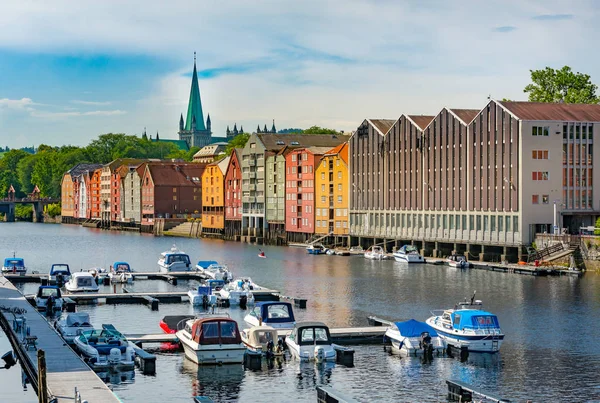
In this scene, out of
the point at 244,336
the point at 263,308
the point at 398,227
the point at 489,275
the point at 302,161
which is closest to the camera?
the point at 244,336

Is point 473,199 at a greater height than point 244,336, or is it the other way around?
point 473,199

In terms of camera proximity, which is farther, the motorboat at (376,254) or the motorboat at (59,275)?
the motorboat at (376,254)

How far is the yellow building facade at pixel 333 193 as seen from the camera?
15200 centimetres

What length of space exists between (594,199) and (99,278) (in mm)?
55809

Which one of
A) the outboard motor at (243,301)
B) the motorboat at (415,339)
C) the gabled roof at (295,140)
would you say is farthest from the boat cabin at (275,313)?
the gabled roof at (295,140)

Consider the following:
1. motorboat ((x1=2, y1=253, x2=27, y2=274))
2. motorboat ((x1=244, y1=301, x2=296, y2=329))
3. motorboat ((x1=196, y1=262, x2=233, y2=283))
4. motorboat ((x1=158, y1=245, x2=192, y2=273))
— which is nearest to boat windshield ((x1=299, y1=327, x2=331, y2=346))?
motorboat ((x1=244, y1=301, x2=296, y2=329))

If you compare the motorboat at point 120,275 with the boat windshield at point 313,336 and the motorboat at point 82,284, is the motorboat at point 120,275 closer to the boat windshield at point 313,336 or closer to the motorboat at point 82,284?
the motorboat at point 82,284

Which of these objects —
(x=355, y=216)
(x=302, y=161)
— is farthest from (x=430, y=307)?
(x=302, y=161)

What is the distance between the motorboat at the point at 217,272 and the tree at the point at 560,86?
Answer: 7914cm

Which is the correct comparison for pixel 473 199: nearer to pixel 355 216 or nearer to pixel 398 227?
pixel 398 227

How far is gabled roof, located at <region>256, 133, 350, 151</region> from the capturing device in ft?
599

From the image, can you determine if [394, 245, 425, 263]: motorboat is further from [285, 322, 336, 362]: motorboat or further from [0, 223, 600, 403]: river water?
[285, 322, 336, 362]: motorboat

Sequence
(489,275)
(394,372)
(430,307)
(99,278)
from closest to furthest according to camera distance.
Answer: (394,372)
(430,307)
(99,278)
(489,275)

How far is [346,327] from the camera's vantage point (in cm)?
6244
